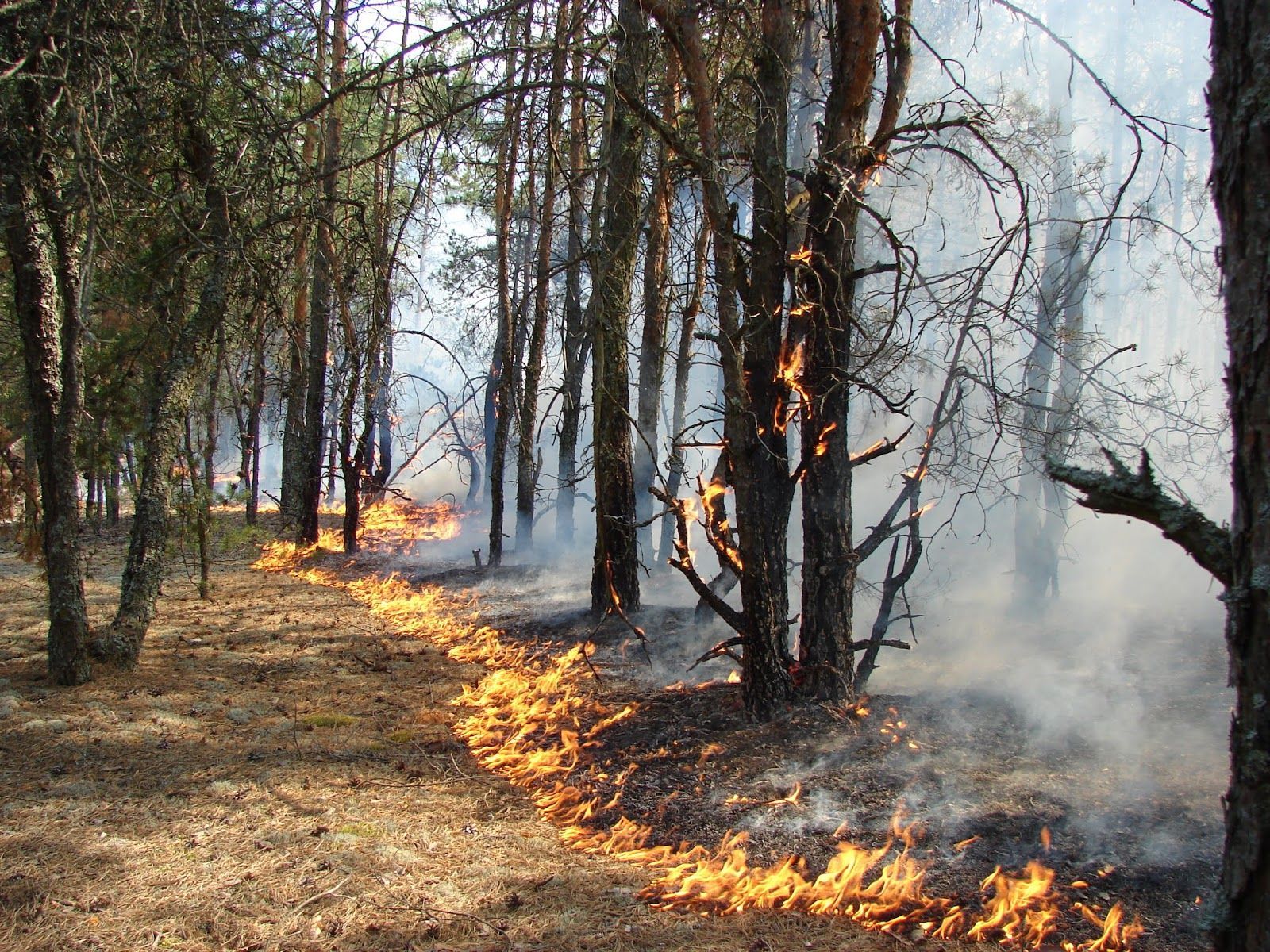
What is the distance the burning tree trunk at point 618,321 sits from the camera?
14.2 ft

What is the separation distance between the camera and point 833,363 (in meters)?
5.76

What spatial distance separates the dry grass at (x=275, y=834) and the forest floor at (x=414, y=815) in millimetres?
16

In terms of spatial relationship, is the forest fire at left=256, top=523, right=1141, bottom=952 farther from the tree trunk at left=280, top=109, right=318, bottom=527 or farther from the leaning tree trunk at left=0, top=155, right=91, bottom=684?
the tree trunk at left=280, top=109, right=318, bottom=527

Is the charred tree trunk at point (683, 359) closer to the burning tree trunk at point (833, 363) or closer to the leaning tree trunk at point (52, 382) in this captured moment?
the burning tree trunk at point (833, 363)

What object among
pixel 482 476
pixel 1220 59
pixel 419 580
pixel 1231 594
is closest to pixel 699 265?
pixel 1220 59

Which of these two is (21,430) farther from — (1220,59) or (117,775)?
(1220,59)

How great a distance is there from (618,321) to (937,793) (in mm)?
4709

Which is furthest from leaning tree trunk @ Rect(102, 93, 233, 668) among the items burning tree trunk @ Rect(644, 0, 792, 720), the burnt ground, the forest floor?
burning tree trunk @ Rect(644, 0, 792, 720)

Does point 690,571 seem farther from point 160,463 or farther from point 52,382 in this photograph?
point 52,382

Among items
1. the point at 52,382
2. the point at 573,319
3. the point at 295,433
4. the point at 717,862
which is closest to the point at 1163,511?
the point at 717,862

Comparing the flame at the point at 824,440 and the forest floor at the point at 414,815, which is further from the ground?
the flame at the point at 824,440

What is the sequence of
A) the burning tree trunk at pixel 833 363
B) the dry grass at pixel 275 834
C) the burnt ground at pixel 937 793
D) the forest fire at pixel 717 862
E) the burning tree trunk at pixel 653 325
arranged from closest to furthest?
the dry grass at pixel 275 834 → the forest fire at pixel 717 862 → the burnt ground at pixel 937 793 → the burning tree trunk at pixel 833 363 → the burning tree trunk at pixel 653 325

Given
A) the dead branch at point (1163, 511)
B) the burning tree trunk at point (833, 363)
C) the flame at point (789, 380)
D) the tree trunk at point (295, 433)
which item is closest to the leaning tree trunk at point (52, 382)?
the flame at point (789, 380)

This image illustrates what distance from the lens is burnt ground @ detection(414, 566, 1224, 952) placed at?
12.6 ft
